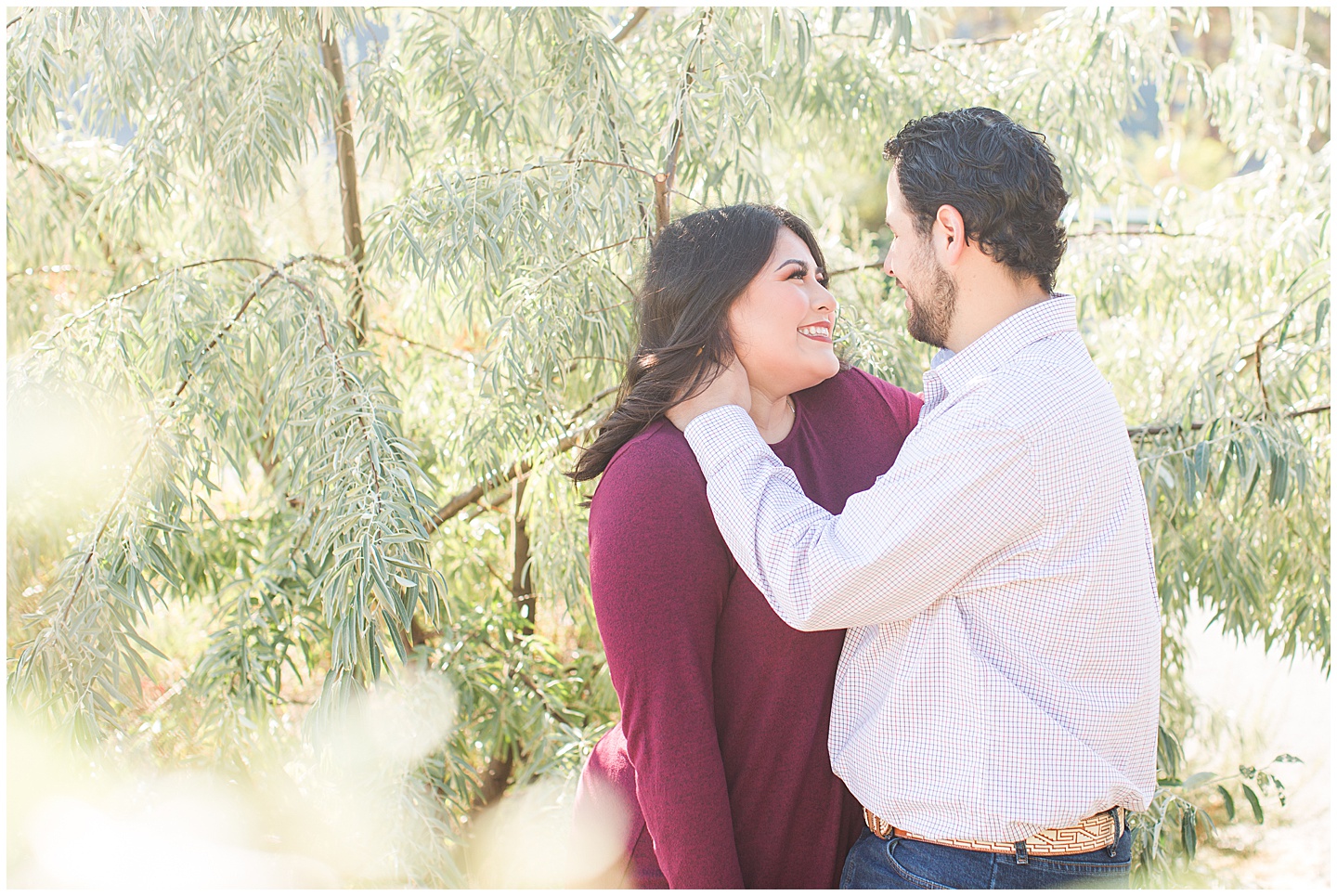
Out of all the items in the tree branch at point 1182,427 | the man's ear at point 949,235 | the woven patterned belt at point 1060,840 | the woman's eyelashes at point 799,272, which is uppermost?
the man's ear at point 949,235

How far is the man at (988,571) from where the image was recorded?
1.07 meters

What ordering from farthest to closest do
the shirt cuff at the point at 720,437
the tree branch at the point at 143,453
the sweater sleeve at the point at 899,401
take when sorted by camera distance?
1. the tree branch at the point at 143,453
2. the sweater sleeve at the point at 899,401
3. the shirt cuff at the point at 720,437

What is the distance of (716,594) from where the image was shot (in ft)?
4.12

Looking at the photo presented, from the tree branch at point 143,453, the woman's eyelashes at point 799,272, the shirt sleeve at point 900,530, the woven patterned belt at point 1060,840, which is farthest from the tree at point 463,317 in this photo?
the woven patterned belt at point 1060,840

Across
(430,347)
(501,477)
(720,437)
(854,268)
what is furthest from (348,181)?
(720,437)

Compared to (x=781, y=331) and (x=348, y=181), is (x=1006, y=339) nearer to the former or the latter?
(x=781, y=331)

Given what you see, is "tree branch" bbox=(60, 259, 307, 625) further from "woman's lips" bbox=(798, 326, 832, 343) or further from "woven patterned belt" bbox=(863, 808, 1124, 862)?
"woven patterned belt" bbox=(863, 808, 1124, 862)

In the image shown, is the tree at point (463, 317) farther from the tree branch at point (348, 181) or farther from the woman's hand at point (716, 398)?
the woman's hand at point (716, 398)

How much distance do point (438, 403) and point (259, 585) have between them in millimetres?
613

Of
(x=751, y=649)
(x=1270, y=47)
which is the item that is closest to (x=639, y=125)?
(x=751, y=649)

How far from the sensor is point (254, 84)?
202cm

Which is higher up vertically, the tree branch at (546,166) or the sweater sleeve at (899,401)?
the tree branch at (546,166)

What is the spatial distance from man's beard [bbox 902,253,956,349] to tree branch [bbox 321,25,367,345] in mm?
1347

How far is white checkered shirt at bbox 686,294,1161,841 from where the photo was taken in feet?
3.50
